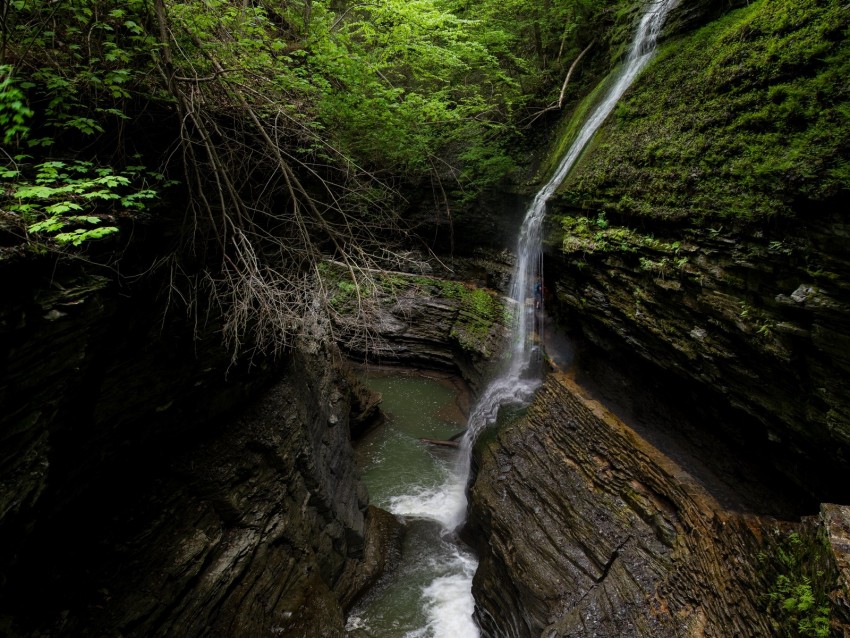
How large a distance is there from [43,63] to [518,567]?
7337 mm

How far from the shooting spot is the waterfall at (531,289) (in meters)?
7.26

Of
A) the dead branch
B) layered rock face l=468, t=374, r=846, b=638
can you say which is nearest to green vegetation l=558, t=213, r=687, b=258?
layered rock face l=468, t=374, r=846, b=638

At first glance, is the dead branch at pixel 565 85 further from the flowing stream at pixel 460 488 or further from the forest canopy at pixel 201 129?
the forest canopy at pixel 201 129

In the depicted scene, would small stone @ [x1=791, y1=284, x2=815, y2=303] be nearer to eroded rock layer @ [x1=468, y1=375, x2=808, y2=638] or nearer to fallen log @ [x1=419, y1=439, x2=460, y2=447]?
eroded rock layer @ [x1=468, y1=375, x2=808, y2=638]

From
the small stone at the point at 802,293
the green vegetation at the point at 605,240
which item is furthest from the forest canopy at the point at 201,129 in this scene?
the small stone at the point at 802,293

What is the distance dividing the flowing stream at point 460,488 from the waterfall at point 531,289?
0.9 inches

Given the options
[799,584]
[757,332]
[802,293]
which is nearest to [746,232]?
[802,293]

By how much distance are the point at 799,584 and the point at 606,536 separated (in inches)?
80.3

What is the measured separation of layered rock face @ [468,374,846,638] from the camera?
156 inches

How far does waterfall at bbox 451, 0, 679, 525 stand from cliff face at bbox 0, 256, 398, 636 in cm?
372

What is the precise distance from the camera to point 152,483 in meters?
3.98

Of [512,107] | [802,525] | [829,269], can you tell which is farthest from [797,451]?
[512,107]

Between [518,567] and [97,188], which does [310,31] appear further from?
[518,567]

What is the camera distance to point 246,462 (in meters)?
4.75
